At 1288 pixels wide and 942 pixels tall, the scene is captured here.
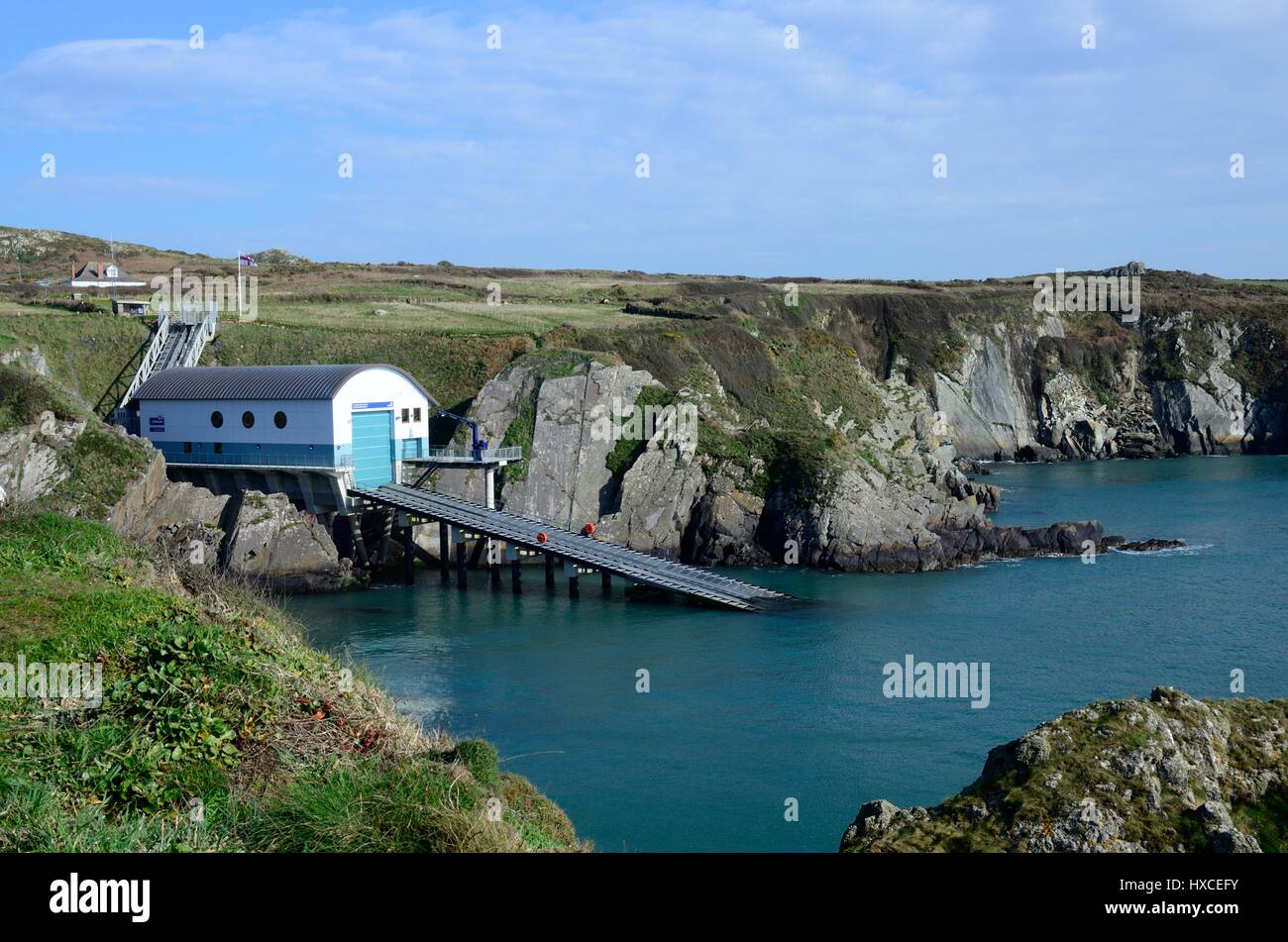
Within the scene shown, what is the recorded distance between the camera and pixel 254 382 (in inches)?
2031

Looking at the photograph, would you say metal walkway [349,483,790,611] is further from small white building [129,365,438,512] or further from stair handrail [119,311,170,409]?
stair handrail [119,311,170,409]

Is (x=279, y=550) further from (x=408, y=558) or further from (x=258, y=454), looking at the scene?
(x=258, y=454)

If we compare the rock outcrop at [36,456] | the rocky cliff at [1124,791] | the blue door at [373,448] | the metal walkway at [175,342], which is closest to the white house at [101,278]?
the metal walkway at [175,342]

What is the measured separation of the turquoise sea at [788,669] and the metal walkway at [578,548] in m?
1.16

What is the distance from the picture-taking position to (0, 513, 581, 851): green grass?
9.73 meters

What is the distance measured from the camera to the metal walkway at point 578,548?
4238 centimetres

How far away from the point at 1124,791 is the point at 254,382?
151ft

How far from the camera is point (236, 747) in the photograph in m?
11.5

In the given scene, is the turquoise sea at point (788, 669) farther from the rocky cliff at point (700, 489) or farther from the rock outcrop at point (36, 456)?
the rock outcrop at point (36, 456)

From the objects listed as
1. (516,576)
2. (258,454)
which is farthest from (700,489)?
(258,454)
